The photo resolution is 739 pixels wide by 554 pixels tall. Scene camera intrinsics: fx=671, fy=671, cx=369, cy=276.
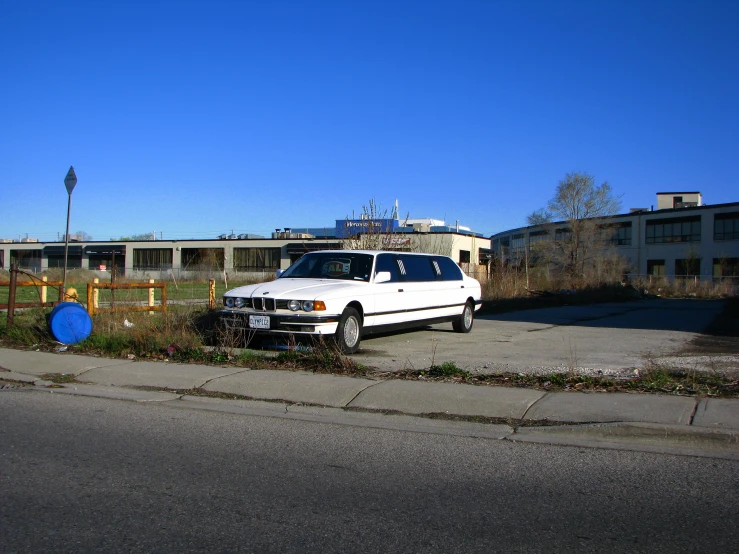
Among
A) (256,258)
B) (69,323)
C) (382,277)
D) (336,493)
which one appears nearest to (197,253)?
(256,258)

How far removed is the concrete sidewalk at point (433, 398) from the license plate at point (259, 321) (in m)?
1.12

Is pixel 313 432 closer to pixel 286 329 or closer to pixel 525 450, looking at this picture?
pixel 525 450

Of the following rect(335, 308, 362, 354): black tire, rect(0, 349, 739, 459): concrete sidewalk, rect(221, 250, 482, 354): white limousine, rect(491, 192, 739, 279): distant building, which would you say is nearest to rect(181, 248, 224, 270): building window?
rect(491, 192, 739, 279): distant building

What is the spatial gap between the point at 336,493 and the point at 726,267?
171 ft

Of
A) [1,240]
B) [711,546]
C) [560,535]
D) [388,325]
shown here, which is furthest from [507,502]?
[1,240]

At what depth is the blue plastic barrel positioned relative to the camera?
1091 centimetres

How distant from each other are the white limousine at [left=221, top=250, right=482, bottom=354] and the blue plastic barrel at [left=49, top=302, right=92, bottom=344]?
247 centimetres

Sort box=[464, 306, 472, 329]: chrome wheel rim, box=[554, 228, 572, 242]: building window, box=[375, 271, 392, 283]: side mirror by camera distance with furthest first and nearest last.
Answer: box=[554, 228, 572, 242]: building window < box=[464, 306, 472, 329]: chrome wheel rim < box=[375, 271, 392, 283]: side mirror

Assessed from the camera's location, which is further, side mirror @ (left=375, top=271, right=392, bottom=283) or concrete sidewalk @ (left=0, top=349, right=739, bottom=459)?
side mirror @ (left=375, top=271, right=392, bottom=283)

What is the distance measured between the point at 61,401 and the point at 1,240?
76.0m

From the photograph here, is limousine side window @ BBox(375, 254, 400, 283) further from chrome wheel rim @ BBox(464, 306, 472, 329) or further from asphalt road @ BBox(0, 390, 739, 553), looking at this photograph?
asphalt road @ BBox(0, 390, 739, 553)

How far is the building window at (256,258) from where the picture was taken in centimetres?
6084

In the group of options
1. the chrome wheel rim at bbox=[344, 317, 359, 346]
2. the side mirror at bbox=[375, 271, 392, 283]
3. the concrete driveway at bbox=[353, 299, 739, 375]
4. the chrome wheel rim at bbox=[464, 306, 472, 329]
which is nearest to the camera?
the concrete driveway at bbox=[353, 299, 739, 375]

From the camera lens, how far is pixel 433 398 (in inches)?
288
